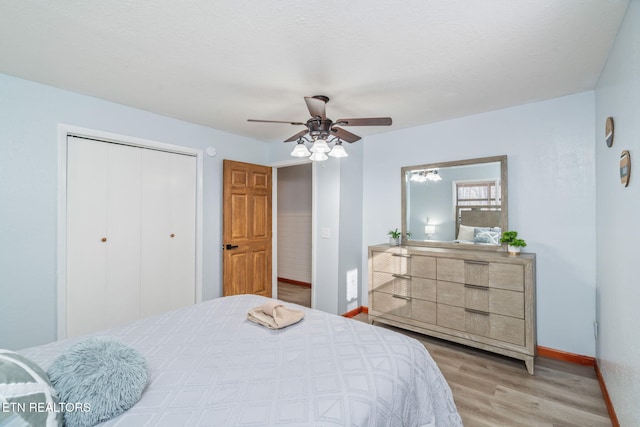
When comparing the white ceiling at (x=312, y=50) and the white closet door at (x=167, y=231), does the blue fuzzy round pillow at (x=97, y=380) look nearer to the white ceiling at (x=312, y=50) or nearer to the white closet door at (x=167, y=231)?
the white ceiling at (x=312, y=50)

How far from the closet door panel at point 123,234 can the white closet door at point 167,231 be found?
8 centimetres

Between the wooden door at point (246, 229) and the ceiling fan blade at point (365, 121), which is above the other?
the ceiling fan blade at point (365, 121)

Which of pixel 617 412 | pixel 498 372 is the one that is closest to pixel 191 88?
pixel 498 372

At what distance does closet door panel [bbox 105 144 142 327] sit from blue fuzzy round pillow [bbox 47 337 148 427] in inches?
79.4

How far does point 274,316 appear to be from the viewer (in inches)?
72.2

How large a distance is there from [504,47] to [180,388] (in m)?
2.62

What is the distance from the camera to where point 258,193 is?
4059 mm

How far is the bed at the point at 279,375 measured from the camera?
1.06 m

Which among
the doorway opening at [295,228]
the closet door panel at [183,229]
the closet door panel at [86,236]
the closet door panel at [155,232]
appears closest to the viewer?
the closet door panel at [86,236]

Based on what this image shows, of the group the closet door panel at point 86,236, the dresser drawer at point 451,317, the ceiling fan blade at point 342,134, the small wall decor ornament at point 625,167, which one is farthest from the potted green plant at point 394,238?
the closet door panel at point 86,236

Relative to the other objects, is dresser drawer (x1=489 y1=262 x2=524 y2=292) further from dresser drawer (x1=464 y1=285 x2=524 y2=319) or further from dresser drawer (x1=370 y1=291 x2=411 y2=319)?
dresser drawer (x1=370 y1=291 x2=411 y2=319)

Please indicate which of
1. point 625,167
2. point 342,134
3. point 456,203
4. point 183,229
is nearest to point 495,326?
point 456,203

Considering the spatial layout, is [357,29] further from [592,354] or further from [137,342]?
[592,354]

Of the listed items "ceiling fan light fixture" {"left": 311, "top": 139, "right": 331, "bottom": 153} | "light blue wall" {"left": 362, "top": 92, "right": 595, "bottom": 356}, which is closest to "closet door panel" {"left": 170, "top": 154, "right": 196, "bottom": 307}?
"ceiling fan light fixture" {"left": 311, "top": 139, "right": 331, "bottom": 153}
